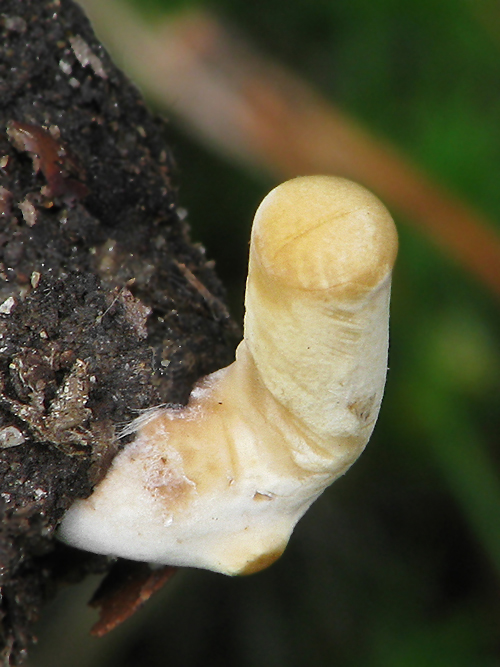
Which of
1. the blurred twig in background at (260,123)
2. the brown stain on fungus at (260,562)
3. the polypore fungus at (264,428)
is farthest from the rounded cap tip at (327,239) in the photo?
the blurred twig in background at (260,123)

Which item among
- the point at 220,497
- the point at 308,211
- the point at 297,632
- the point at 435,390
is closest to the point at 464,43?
the point at 435,390

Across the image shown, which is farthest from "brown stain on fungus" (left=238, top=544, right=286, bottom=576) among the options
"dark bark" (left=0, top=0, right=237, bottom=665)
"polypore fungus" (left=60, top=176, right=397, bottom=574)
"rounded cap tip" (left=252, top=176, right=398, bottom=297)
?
"rounded cap tip" (left=252, top=176, right=398, bottom=297)

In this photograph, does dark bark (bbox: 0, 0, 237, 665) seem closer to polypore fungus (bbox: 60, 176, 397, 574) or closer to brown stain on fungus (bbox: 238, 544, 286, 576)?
polypore fungus (bbox: 60, 176, 397, 574)

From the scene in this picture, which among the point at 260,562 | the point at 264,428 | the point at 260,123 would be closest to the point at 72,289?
the point at 264,428

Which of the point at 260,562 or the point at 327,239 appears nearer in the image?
the point at 327,239

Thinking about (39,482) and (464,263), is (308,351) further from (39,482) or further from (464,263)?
(464,263)

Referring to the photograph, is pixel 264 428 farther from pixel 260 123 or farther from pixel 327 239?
pixel 260 123
